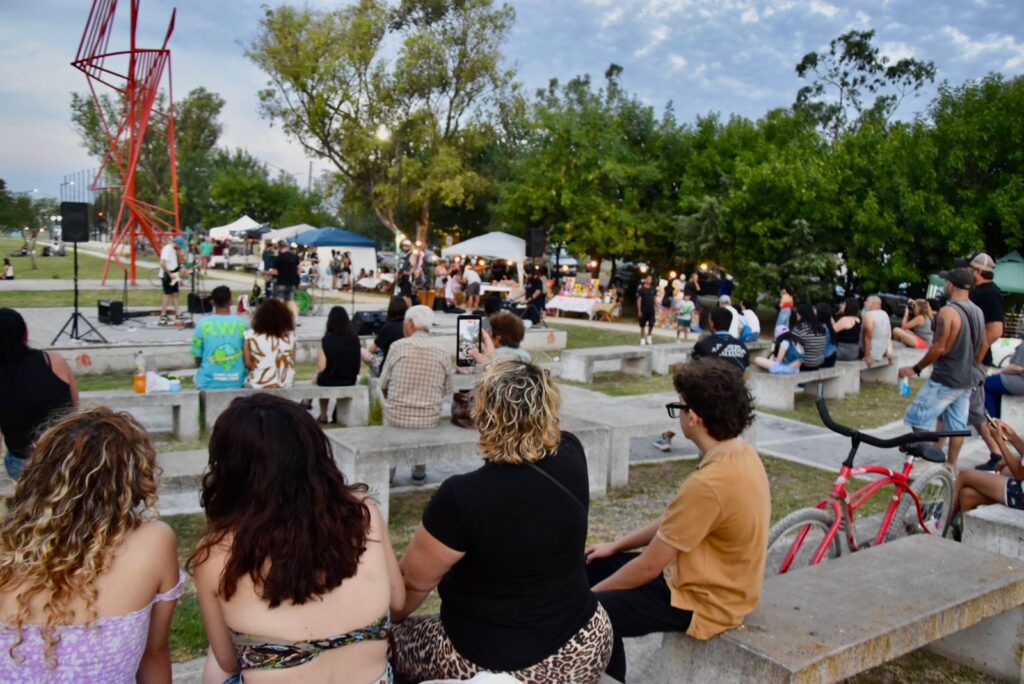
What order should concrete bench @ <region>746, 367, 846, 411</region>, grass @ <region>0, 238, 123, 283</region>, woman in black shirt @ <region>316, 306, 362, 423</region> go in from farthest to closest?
grass @ <region>0, 238, 123, 283</region> → concrete bench @ <region>746, 367, 846, 411</region> → woman in black shirt @ <region>316, 306, 362, 423</region>

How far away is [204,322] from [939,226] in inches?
746

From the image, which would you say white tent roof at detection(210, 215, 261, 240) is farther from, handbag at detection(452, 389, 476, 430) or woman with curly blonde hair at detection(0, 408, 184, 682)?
woman with curly blonde hair at detection(0, 408, 184, 682)

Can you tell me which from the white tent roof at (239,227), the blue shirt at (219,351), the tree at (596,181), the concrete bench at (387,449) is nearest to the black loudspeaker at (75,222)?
the blue shirt at (219,351)

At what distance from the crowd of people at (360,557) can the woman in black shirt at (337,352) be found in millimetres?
5426

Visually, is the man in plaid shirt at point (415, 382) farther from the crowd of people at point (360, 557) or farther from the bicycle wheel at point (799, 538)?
the crowd of people at point (360, 557)

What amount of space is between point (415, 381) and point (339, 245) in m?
24.5

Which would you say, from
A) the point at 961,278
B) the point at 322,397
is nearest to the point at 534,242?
the point at 322,397

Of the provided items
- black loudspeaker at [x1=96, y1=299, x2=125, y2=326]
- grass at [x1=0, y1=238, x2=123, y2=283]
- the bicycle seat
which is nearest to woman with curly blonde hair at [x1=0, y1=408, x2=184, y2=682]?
the bicycle seat

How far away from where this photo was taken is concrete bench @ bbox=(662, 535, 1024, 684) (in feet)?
9.57

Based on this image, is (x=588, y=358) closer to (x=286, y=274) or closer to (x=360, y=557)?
(x=286, y=274)

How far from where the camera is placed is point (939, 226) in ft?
67.8

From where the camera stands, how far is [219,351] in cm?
810

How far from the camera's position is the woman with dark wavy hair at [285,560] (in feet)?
7.30

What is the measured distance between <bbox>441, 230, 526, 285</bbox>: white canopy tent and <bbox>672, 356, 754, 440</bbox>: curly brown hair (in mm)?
25433
